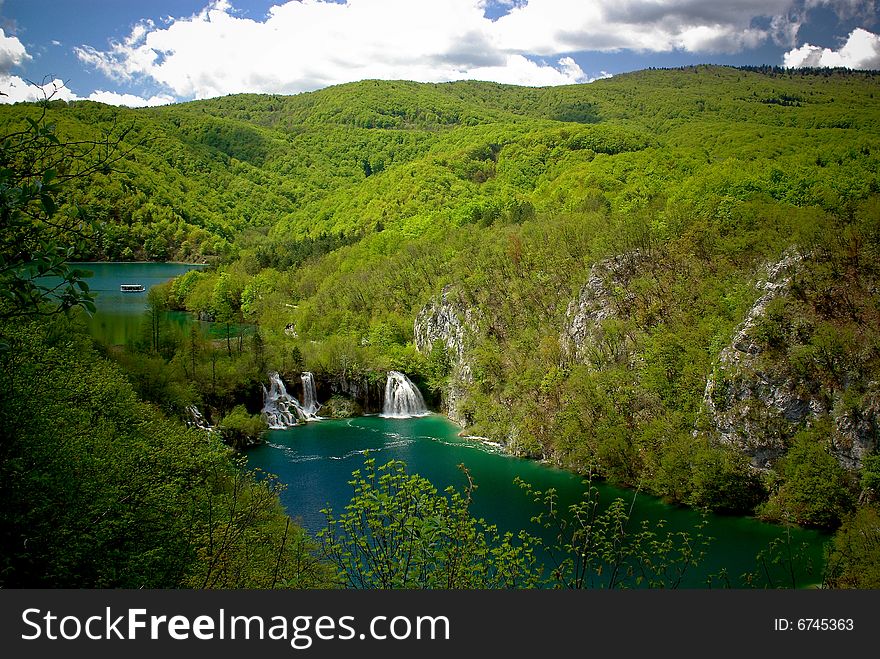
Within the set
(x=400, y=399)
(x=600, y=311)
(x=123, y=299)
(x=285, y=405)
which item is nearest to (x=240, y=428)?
(x=285, y=405)

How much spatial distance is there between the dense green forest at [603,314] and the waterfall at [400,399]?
1177 millimetres

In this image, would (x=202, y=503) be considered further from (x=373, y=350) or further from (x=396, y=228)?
(x=396, y=228)

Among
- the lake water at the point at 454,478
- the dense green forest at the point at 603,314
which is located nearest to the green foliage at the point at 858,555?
the dense green forest at the point at 603,314

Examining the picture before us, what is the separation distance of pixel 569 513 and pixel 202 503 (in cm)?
1691

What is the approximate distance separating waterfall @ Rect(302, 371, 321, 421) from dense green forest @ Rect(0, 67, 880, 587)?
1.24 m

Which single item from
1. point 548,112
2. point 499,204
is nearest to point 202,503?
point 499,204

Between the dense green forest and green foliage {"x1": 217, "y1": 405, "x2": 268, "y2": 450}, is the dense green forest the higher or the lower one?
the higher one

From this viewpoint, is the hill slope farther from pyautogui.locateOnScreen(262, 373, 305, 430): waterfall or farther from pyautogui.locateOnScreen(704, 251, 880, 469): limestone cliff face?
pyautogui.locateOnScreen(262, 373, 305, 430): waterfall

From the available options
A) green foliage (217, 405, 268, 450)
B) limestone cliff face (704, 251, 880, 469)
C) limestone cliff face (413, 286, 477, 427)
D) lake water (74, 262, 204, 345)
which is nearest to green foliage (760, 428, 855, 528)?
limestone cliff face (704, 251, 880, 469)

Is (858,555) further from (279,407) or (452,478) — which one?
(279,407)

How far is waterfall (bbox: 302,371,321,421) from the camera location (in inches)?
1919

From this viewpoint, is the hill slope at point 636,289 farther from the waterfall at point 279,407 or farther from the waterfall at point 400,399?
the waterfall at point 279,407

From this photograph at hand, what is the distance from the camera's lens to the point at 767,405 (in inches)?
1278

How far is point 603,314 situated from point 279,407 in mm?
22685
